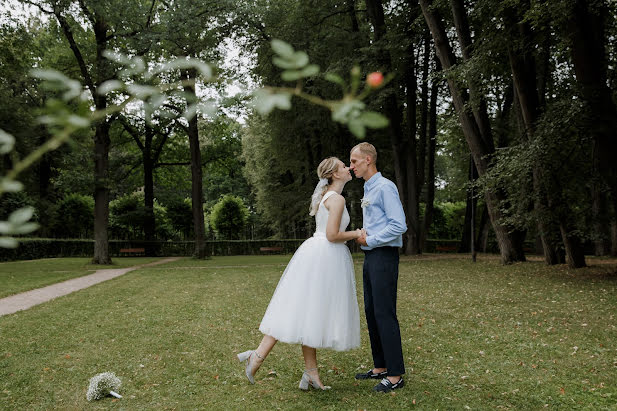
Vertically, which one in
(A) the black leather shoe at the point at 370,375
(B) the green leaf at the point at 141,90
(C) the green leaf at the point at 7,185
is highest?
(B) the green leaf at the point at 141,90

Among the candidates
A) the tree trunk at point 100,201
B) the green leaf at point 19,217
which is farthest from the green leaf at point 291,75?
the tree trunk at point 100,201

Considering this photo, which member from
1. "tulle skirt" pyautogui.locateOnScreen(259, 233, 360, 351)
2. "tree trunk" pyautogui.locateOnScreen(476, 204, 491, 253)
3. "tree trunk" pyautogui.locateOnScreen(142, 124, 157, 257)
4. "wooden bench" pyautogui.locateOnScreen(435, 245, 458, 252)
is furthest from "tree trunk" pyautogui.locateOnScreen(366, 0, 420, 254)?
"tulle skirt" pyautogui.locateOnScreen(259, 233, 360, 351)

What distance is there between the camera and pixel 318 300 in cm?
446

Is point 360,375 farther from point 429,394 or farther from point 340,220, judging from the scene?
point 340,220

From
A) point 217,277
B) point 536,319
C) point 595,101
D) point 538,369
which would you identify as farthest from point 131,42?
point 538,369

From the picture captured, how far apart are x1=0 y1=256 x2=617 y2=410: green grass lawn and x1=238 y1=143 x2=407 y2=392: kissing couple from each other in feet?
1.74

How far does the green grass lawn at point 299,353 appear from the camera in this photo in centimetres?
459

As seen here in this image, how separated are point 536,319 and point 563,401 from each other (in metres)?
3.73

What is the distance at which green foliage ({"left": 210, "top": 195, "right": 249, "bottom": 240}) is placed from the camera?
34.8 meters

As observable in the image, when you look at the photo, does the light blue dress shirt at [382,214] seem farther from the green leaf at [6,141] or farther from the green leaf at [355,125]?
the green leaf at [6,141]

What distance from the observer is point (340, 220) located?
14.9 feet

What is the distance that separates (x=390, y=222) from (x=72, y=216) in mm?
31059

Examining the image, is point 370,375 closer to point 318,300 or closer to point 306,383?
point 306,383

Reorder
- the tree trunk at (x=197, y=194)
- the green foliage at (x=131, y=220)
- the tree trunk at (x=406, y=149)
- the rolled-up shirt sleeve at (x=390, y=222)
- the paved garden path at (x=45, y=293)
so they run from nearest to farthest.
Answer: the rolled-up shirt sleeve at (x=390, y=222) → the paved garden path at (x=45, y=293) → the tree trunk at (x=406, y=149) → the tree trunk at (x=197, y=194) → the green foliage at (x=131, y=220)
